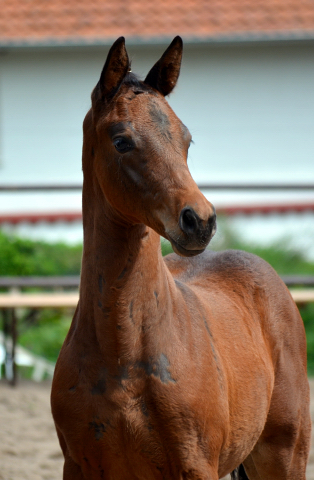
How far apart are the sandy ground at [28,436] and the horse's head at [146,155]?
8.38ft

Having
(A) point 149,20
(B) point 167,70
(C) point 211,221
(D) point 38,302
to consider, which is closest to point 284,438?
(C) point 211,221

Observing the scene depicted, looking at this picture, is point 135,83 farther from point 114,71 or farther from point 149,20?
point 149,20

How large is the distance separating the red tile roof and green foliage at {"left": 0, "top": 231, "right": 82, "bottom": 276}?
3716 mm

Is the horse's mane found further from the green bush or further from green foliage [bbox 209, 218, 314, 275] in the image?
green foliage [bbox 209, 218, 314, 275]

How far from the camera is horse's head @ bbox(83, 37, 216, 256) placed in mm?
1887

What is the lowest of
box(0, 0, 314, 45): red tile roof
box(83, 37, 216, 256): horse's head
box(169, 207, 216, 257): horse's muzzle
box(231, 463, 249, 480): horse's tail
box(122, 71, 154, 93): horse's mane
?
box(231, 463, 249, 480): horse's tail

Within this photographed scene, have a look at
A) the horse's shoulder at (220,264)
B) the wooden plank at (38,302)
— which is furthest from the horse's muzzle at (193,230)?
the wooden plank at (38,302)

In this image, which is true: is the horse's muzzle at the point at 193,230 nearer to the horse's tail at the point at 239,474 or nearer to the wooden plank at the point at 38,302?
the horse's tail at the point at 239,474

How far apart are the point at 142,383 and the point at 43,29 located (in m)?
9.04

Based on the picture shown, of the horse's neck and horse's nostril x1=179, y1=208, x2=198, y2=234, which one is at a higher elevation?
horse's nostril x1=179, y1=208, x2=198, y2=234

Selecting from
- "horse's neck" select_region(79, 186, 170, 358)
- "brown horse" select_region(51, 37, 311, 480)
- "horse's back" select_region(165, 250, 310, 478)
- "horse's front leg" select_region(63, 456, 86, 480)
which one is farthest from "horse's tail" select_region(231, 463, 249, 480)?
"horse's neck" select_region(79, 186, 170, 358)

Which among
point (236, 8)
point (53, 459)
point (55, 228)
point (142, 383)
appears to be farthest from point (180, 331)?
point (236, 8)

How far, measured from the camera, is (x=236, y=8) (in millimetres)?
10586

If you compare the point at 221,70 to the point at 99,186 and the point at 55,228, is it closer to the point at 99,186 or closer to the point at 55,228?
the point at 55,228
